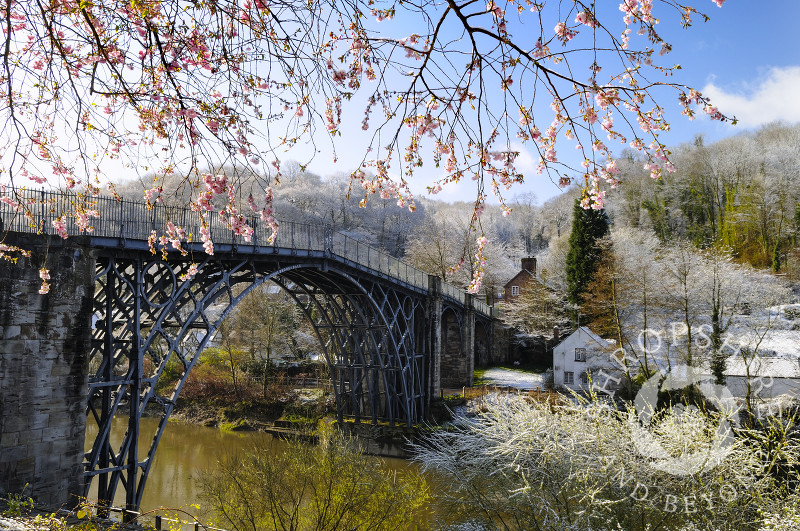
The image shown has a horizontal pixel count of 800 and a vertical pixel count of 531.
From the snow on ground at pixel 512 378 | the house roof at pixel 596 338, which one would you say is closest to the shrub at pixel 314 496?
the house roof at pixel 596 338

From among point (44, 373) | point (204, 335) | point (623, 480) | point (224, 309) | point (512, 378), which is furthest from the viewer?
point (512, 378)

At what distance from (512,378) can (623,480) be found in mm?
22507

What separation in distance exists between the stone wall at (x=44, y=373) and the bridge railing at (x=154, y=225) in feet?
2.20

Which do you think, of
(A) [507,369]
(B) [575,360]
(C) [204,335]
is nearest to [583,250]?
(B) [575,360]

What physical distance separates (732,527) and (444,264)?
29435mm

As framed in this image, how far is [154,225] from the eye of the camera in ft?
35.6

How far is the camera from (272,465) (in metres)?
12.6

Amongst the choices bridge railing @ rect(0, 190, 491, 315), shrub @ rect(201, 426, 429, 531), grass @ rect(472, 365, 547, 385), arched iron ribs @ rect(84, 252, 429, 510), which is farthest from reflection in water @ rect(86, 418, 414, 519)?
grass @ rect(472, 365, 547, 385)

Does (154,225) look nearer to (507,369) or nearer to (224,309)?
(224,309)

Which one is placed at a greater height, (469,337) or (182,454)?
(469,337)

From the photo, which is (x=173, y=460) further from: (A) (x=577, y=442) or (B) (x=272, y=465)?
(A) (x=577, y=442)

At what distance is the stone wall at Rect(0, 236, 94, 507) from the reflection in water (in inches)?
230

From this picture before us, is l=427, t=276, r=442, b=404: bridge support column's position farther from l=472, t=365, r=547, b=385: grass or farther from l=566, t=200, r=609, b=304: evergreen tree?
l=566, t=200, r=609, b=304: evergreen tree

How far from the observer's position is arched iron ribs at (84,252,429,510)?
1094 centimetres
